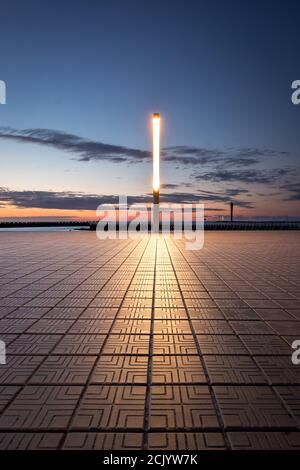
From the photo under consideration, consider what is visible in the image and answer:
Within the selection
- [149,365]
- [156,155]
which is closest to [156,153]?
[156,155]

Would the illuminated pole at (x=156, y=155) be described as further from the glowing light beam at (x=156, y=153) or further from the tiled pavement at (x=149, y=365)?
the tiled pavement at (x=149, y=365)

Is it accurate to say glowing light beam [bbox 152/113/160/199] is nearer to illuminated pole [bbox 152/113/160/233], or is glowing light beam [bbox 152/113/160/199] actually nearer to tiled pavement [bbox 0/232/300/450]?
illuminated pole [bbox 152/113/160/233]

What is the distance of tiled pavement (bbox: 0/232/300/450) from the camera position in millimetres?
2117

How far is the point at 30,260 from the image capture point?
29.8 feet

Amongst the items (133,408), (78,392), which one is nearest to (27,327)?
(78,392)

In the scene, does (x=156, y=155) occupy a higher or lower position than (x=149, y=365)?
higher

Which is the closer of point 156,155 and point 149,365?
point 149,365

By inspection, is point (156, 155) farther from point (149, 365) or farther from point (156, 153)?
point (149, 365)

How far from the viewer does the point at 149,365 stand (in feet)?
9.82

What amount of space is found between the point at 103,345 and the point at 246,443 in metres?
1.70

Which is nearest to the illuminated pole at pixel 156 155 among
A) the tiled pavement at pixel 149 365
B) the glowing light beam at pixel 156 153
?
the glowing light beam at pixel 156 153

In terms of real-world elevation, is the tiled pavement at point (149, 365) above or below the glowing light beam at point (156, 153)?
below

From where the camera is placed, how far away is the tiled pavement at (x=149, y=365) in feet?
6.95
